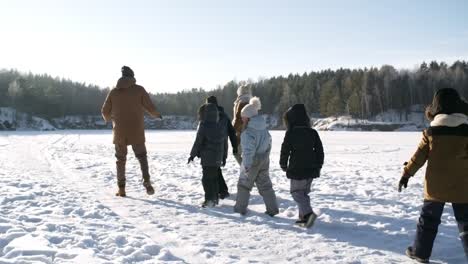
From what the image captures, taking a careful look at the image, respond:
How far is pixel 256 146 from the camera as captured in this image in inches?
257

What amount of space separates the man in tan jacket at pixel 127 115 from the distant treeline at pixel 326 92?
3418 inches

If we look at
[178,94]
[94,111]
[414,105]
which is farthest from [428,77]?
[94,111]

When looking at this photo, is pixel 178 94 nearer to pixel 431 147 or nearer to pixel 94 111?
pixel 94 111

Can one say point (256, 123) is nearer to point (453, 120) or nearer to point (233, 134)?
point (233, 134)

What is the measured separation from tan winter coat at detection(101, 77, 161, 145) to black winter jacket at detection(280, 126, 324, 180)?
3.01 metres

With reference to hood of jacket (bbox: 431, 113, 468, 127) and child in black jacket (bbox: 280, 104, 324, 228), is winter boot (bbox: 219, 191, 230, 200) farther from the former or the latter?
hood of jacket (bbox: 431, 113, 468, 127)

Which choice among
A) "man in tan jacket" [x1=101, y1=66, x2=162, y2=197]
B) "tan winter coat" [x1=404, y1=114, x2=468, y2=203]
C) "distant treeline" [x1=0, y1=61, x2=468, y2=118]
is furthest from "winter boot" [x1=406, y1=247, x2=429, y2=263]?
"distant treeline" [x1=0, y1=61, x2=468, y2=118]

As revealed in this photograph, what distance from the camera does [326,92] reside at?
321 ft

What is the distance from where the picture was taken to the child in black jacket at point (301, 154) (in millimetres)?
5980

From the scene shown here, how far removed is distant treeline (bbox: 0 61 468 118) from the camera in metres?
90.8

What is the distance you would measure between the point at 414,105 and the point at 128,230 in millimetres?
98127

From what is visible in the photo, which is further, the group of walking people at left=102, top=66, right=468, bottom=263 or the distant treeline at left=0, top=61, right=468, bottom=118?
the distant treeline at left=0, top=61, right=468, bottom=118

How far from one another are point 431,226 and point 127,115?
551cm

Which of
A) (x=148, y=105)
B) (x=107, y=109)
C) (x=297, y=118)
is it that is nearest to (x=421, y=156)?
(x=297, y=118)
